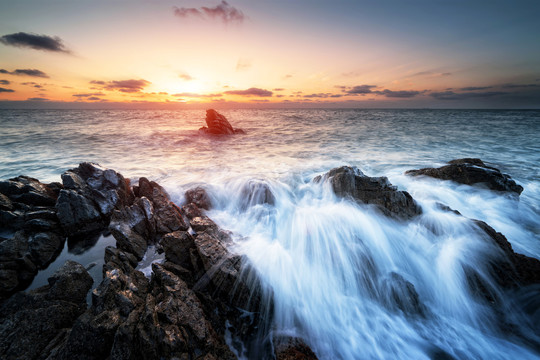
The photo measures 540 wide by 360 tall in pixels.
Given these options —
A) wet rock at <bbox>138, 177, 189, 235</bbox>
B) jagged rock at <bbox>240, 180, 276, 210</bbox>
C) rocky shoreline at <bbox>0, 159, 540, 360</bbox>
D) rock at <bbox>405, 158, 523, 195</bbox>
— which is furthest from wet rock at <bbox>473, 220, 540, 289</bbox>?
wet rock at <bbox>138, 177, 189, 235</bbox>

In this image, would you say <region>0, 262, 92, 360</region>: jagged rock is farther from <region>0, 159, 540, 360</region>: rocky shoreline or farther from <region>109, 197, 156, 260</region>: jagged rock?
<region>109, 197, 156, 260</region>: jagged rock

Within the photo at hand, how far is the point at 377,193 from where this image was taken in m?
6.79

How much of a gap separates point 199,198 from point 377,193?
6108 mm

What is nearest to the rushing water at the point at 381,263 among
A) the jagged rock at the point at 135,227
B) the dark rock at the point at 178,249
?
the dark rock at the point at 178,249

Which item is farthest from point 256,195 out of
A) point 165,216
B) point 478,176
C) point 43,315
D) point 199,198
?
point 478,176

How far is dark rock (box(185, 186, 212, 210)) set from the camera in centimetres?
759

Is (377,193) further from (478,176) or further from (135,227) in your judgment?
(135,227)

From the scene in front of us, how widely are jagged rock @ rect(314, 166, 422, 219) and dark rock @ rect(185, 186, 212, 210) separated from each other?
470 cm

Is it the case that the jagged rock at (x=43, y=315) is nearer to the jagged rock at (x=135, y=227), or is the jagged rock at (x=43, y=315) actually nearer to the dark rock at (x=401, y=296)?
the jagged rock at (x=135, y=227)

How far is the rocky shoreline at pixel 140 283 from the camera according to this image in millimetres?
2949

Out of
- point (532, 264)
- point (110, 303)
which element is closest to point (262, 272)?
point (110, 303)

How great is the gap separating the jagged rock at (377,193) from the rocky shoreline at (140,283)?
0.03 m

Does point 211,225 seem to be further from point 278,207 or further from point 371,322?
point 371,322

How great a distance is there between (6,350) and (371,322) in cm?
571
